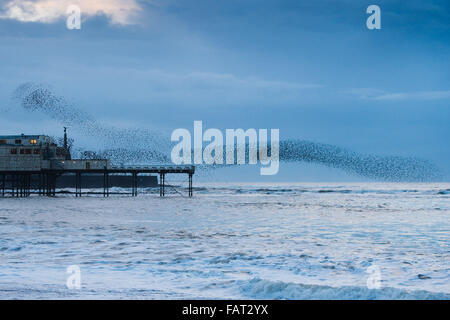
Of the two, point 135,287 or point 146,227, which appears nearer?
point 135,287

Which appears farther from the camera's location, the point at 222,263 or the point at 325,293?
the point at 222,263

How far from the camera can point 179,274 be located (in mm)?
14500

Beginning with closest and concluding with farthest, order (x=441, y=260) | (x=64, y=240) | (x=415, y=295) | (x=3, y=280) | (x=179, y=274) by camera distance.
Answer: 1. (x=415, y=295)
2. (x=3, y=280)
3. (x=179, y=274)
4. (x=441, y=260)
5. (x=64, y=240)

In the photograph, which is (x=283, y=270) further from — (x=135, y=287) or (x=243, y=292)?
(x=135, y=287)

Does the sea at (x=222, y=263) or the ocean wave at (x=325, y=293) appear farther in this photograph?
the sea at (x=222, y=263)

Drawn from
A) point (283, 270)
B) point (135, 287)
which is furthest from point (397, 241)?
point (135, 287)

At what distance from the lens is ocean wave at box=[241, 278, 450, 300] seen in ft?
38.5

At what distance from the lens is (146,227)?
30.2 meters

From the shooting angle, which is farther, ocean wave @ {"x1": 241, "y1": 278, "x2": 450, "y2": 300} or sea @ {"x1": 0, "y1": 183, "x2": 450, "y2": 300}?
sea @ {"x1": 0, "y1": 183, "x2": 450, "y2": 300}

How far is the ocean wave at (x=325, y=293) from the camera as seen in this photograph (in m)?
11.7

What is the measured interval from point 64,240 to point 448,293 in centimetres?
1621

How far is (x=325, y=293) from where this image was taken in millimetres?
12062

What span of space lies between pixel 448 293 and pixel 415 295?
937 millimetres
